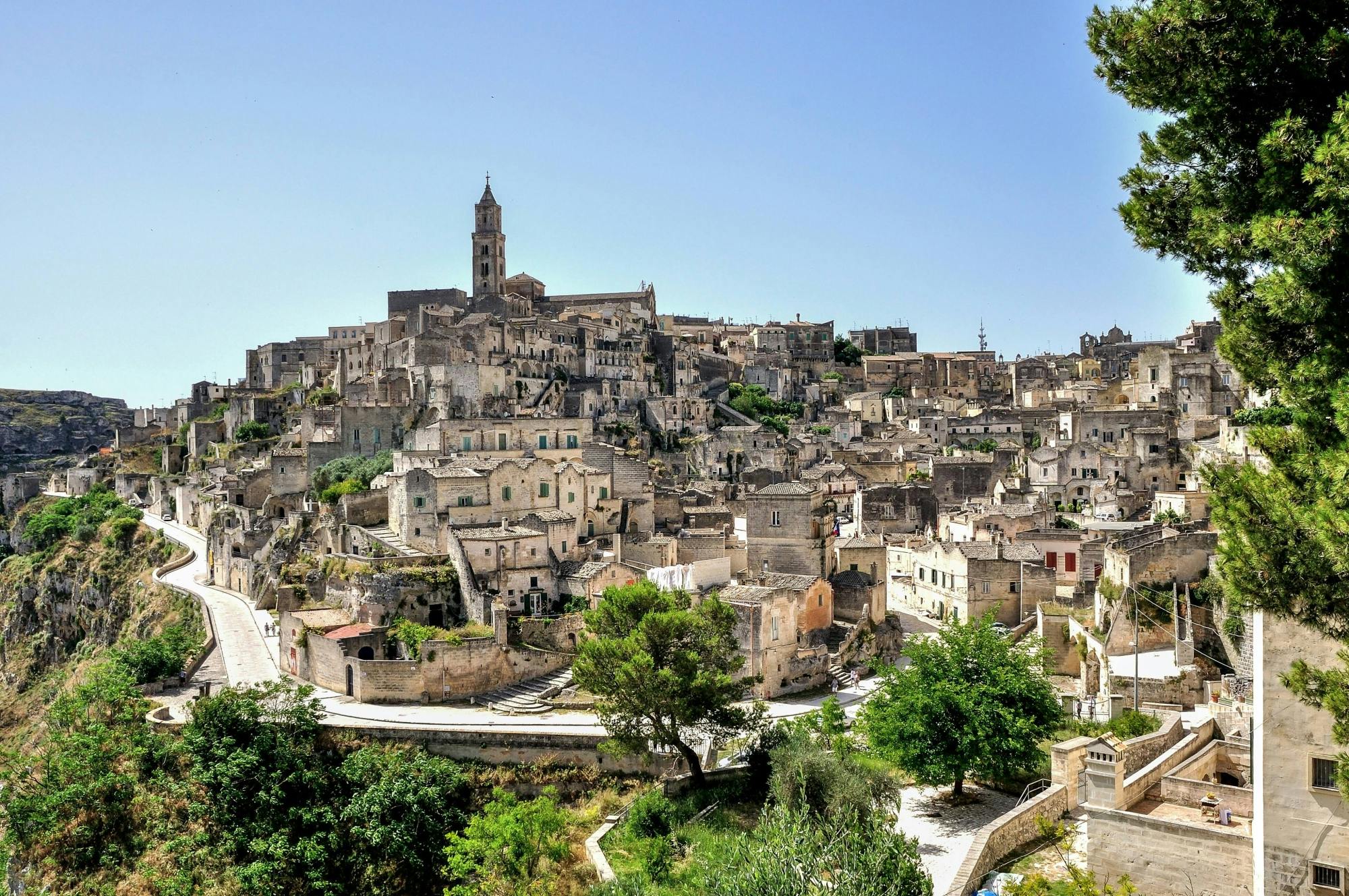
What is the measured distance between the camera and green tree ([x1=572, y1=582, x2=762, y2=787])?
25.8m

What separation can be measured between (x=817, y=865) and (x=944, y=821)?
25.3ft

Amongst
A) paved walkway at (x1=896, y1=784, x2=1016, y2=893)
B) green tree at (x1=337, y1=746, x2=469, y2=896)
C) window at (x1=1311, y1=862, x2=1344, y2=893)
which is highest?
window at (x1=1311, y1=862, x2=1344, y2=893)

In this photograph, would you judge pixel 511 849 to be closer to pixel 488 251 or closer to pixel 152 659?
pixel 152 659

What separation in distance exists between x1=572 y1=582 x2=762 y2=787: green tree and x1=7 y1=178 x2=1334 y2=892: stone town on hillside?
14.7 feet

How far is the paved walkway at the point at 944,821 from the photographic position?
61.3 feet

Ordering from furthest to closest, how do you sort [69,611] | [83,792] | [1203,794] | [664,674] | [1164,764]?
1. [69,611]
2. [83,792]
3. [664,674]
4. [1164,764]
5. [1203,794]

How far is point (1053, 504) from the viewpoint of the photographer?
163 ft

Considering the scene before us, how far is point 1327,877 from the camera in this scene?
11711 mm

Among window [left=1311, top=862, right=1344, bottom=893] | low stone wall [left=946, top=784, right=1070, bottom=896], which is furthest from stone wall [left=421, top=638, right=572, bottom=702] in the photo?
window [left=1311, top=862, right=1344, bottom=893]

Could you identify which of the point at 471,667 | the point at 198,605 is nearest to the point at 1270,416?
the point at 471,667

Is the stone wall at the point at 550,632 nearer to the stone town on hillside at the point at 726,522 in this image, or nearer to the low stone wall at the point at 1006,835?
the stone town on hillside at the point at 726,522

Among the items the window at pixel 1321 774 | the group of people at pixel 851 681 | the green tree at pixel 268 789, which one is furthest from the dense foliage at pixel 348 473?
the window at pixel 1321 774

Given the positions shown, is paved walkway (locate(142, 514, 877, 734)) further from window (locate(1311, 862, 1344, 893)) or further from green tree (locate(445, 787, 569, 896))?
window (locate(1311, 862, 1344, 893))

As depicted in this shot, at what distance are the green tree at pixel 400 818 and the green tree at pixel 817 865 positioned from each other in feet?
43.4
